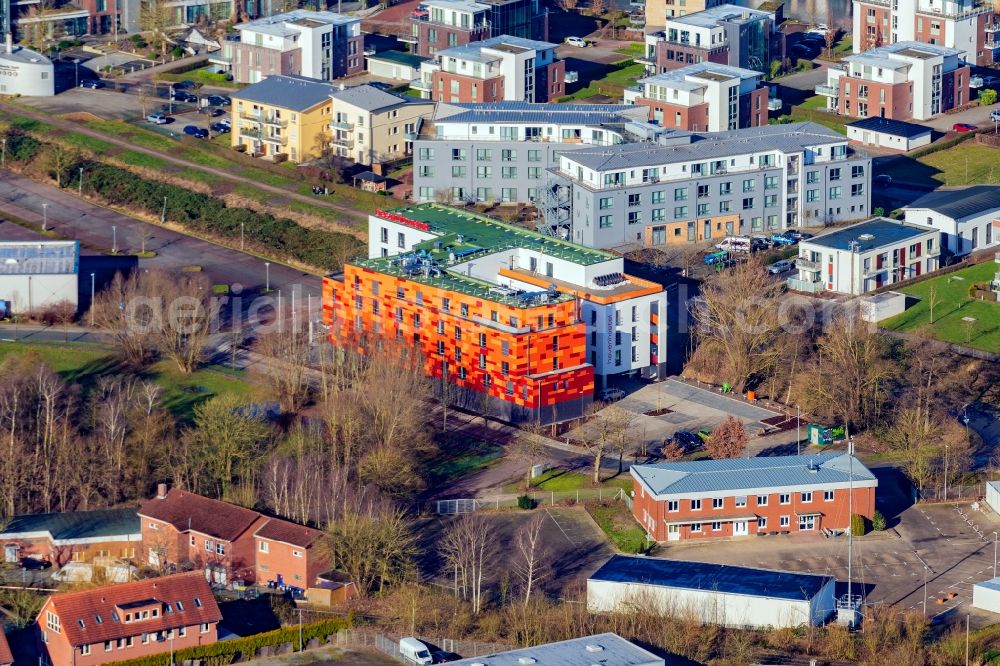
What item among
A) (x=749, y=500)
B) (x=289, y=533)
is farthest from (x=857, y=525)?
(x=289, y=533)

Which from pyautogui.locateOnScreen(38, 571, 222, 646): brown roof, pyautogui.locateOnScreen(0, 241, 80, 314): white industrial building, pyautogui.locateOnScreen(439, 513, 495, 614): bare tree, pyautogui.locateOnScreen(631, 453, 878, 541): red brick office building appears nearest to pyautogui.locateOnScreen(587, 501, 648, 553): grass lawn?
pyautogui.locateOnScreen(631, 453, 878, 541): red brick office building

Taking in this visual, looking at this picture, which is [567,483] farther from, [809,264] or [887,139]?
[887,139]

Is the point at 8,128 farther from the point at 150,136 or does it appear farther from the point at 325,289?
the point at 325,289

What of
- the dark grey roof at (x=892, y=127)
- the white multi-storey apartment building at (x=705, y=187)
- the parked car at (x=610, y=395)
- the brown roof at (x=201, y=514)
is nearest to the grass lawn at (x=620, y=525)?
the parked car at (x=610, y=395)

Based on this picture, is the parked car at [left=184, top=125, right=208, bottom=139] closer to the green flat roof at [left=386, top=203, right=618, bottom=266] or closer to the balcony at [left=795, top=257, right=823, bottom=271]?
the green flat roof at [left=386, top=203, right=618, bottom=266]

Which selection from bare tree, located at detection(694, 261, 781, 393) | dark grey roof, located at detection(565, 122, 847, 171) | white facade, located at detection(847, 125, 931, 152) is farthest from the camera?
white facade, located at detection(847, 125, 931, 152)

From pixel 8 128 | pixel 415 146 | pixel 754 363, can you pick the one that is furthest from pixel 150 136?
pixel 754 363

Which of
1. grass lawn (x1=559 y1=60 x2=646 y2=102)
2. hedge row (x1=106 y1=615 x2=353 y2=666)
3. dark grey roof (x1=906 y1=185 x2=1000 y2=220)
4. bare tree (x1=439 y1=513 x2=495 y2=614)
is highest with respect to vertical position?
grass lawn (x1=559 y1=60 x2=646 y2=102)
